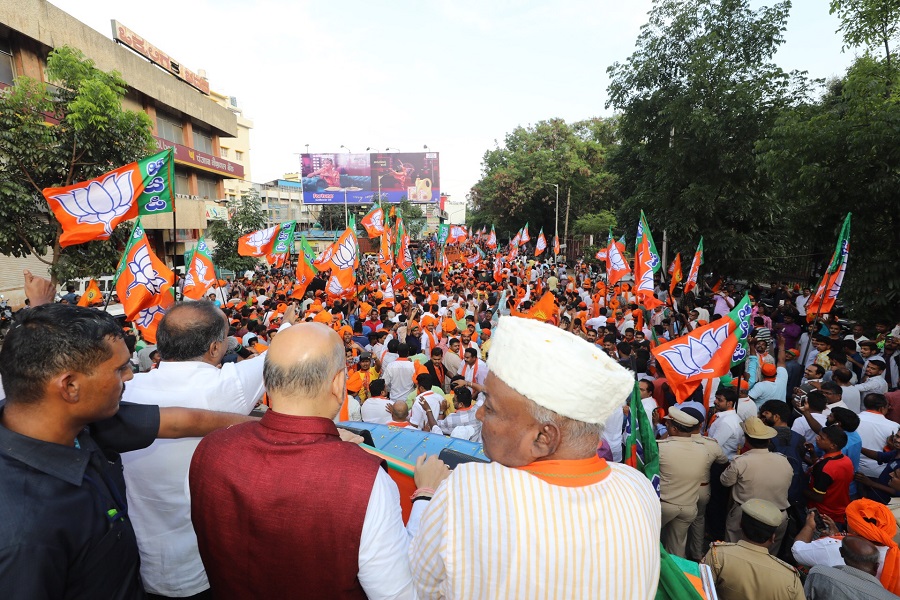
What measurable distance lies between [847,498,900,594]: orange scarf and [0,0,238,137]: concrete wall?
1988 cm

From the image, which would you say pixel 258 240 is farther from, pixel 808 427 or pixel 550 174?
pixel 550 174

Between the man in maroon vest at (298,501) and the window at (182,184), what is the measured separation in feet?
94.6

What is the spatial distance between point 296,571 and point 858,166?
1092cm

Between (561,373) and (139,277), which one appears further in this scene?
(139,277)

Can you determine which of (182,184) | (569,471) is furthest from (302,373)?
(182,184)

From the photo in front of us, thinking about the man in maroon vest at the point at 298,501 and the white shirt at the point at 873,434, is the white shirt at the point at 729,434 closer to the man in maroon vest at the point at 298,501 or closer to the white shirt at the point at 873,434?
the white shirt at the point at 873,434

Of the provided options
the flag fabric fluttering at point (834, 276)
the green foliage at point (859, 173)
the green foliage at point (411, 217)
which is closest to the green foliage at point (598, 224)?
the green foliage at point (859, 173)

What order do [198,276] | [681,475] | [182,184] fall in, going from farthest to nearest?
[182,184] → [198,276] → [681,475]

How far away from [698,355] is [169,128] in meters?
28.2

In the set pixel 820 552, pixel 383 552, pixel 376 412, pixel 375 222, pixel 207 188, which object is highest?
pixel 207 188

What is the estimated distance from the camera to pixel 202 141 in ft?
93.7

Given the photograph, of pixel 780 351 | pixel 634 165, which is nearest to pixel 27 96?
pixel 780 351

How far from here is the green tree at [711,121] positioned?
12.7 metres

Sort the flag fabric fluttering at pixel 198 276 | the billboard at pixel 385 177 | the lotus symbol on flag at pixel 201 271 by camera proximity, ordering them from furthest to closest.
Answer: the billboard at pixel 385 177 < the lotus symbol on flag at pixel 201 271 < the flag fabric fluttering at pixel 198 276
